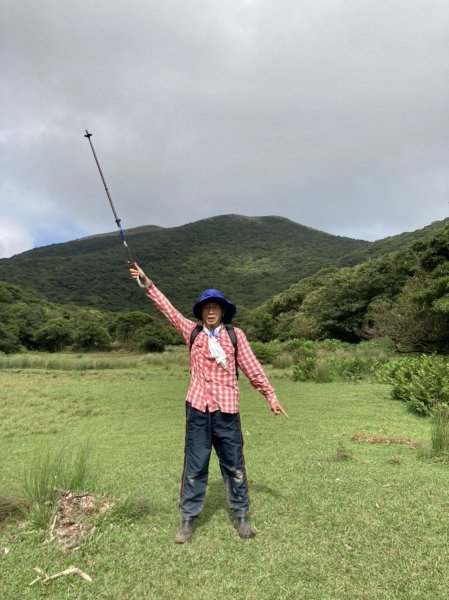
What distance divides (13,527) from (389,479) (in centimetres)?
351

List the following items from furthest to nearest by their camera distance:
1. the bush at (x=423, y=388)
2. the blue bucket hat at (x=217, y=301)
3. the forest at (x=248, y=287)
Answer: the forest at (x=248, y=287), the bush at (x=423, y=388), the blue bucket hat at (x=217, y=301)

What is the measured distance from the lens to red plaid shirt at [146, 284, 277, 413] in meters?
3.57

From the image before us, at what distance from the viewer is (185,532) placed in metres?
3.39

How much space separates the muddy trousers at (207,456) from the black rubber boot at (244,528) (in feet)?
0.14

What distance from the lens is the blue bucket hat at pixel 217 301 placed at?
366 cm

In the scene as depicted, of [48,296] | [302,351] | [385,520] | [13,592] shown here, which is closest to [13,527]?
[13,592]

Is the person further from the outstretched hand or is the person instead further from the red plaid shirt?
the outstretched hand

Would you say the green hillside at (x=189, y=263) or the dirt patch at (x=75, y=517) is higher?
the green hillside at (x=189, y=263)

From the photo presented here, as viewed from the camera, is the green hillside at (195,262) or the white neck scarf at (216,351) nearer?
the white neck scarf at (216,351)

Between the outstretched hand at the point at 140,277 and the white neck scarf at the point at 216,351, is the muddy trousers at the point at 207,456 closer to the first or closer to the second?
the white neck scarf at the point at 216,351

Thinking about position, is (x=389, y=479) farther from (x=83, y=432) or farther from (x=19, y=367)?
(x=19, y=367)

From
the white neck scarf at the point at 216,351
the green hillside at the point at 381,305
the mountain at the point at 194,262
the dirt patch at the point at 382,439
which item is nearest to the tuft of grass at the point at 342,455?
the dirt patch at the point at 382,439

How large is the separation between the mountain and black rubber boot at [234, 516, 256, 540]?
196 ft

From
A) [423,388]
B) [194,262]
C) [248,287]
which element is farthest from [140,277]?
[194,262]
